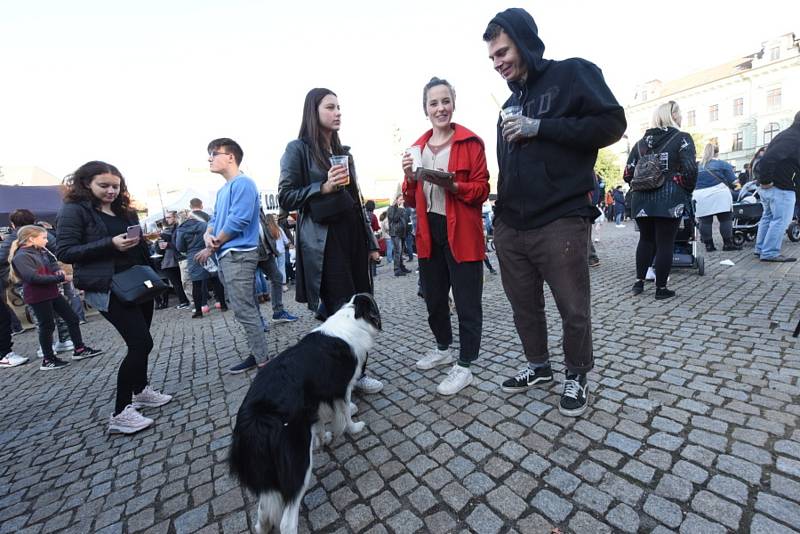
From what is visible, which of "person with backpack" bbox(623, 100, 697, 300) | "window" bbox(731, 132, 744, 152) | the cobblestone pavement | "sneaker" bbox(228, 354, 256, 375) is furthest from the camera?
"window" bbox(731, 132, 744, 152)

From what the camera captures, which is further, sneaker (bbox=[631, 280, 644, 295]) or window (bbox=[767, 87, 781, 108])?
window (bbox=[767, 87, 781, 108])

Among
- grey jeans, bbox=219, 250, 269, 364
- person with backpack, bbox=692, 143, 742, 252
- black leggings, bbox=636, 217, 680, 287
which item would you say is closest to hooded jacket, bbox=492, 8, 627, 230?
grey jeans, bbox=219, 250, 269, 364

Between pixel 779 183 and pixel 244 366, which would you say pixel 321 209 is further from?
pixel 779 183

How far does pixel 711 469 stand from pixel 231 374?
13.6ft

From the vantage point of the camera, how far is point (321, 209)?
8.89 ft

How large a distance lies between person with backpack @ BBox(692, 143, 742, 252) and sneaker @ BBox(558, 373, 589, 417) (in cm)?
686

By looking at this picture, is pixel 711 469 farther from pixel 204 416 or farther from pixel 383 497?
pixel 204 416

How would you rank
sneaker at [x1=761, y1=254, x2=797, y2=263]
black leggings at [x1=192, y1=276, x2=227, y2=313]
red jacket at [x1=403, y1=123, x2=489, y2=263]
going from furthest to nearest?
black leggings at [x1=192, y1=276, x2=227, y2=313]
sneaker at [x1=761, y1=254, x2=797, y2=263]
red jacket at [x1=403, y1=123, x2=489, y2=263]

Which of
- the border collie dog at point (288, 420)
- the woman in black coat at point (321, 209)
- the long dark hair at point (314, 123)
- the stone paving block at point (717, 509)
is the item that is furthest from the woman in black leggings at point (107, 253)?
the stone paving block at point (717, 509)

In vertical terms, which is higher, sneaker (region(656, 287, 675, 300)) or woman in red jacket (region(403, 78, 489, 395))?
woman in red jacket (region(403, 78, 489, 395))

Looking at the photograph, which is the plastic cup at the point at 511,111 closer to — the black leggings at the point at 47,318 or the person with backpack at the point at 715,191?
the black leggings at the point at 47,318

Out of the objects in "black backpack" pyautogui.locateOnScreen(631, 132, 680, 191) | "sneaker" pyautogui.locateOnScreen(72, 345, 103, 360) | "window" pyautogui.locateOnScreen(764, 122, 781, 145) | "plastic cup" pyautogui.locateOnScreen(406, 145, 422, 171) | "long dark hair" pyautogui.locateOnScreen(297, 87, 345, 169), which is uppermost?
"window" pyautogui.locateOnScreen(764, 122, 781, 145)

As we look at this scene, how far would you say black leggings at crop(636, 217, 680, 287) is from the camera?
4.49 metres

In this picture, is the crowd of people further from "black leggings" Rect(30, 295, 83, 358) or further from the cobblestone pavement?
"black leggings" Rect(30, 295, 83, 358)
